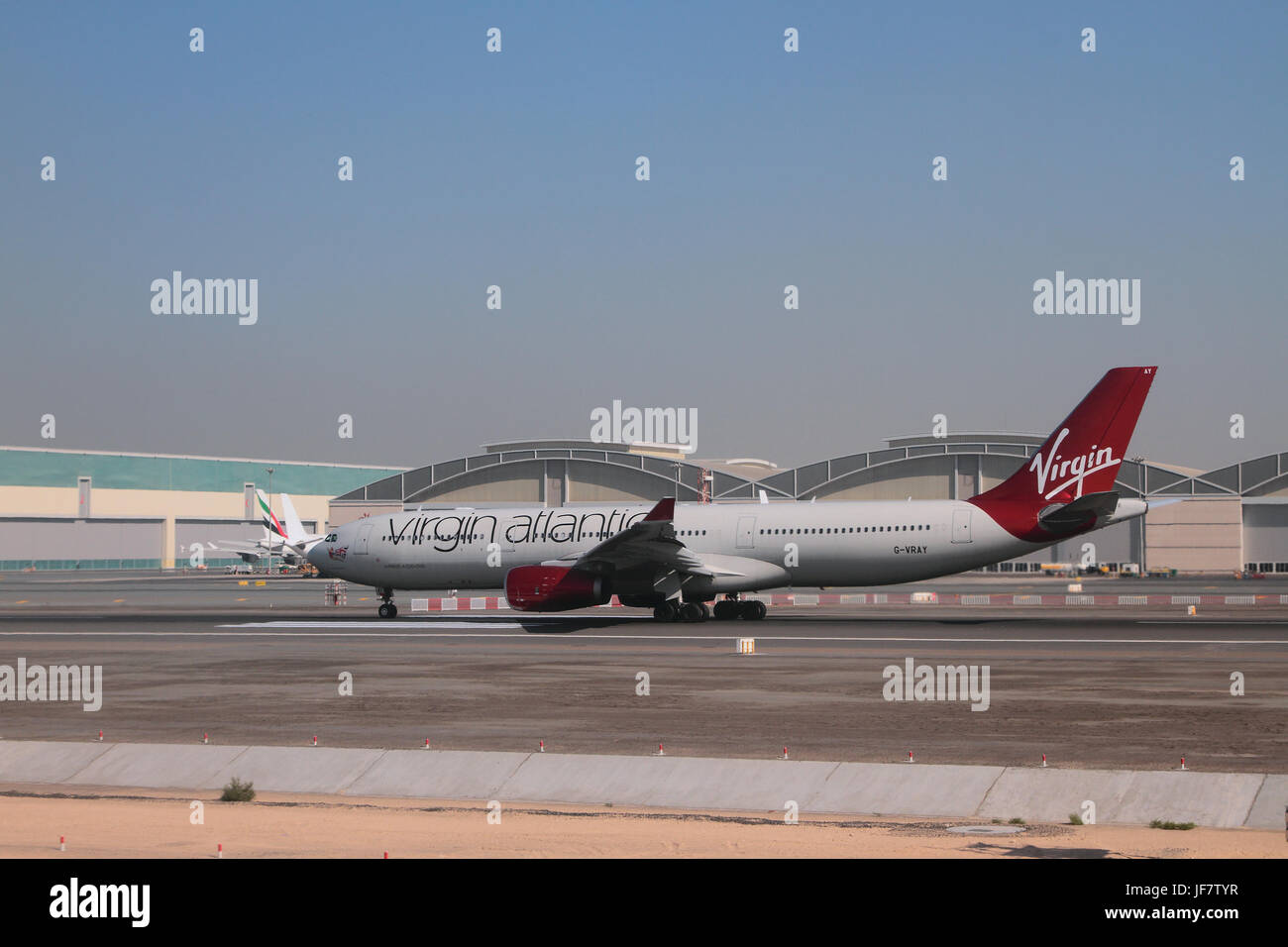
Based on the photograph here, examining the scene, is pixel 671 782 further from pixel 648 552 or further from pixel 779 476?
pixel 779 476

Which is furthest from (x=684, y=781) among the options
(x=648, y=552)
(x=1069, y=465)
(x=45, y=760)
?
(x=1069, y=465)

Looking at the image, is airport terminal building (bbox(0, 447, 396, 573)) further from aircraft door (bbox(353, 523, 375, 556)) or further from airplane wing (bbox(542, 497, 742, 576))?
airplane wing (bbox(542, 497, 742, 576))

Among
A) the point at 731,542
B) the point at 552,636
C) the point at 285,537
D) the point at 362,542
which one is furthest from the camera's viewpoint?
the point at 285,537

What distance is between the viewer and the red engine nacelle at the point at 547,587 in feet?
130

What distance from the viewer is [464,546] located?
46.1 meters

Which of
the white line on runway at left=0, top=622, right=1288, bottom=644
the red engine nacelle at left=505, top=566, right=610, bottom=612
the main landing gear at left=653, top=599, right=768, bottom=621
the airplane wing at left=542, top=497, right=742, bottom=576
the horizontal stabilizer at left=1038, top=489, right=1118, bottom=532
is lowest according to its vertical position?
the white line on runway at left=0, top=622, right=1288, bottom=644

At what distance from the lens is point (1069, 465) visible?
38.9 meters

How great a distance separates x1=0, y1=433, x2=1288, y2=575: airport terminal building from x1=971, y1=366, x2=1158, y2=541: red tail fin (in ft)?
129

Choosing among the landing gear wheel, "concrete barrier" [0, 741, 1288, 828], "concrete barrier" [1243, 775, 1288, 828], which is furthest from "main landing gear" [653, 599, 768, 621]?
"concrete barrier" [1243, 775, 1288, 828]

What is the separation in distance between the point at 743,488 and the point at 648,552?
179 feet

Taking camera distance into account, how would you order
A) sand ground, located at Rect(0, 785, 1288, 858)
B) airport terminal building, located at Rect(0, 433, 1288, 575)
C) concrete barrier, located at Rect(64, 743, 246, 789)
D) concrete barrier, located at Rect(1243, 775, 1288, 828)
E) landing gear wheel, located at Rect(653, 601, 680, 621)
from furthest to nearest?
airport terminal building, located at Rect(0, 433, 1288, 575) → landing gear wheel, located at Rect(653, 601, 680, 621) → concrete barrier, located at Rect(64, 743, 246, 789) → concrete barrier, located at Rect(1243, 775, 1288, 828) → sand ground, located at Rect(0, 785, 1288, 858)

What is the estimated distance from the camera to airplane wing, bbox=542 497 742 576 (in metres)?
39.6
